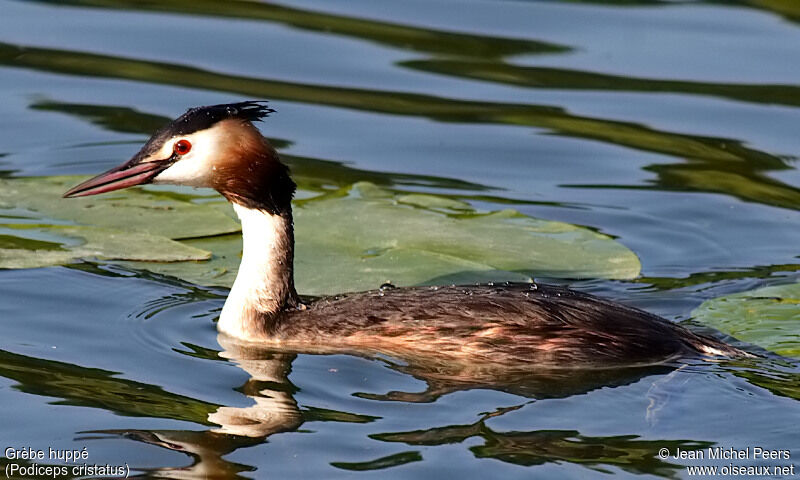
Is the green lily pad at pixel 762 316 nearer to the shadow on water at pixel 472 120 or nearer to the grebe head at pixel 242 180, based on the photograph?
the grebe head at pixel 242 180

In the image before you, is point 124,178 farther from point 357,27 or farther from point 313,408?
point 357,27

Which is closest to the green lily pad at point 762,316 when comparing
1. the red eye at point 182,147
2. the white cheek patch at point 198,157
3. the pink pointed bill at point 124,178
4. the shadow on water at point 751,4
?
the white cheek patch at point 198,157

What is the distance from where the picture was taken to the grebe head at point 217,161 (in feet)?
26.6

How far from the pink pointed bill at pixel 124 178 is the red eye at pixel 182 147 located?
0.32ft

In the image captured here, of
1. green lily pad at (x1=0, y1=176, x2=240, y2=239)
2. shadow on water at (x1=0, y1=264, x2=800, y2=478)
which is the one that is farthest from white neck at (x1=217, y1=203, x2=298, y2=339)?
green lily pad at (x1=0, y1=176, x2=240, y2=239)

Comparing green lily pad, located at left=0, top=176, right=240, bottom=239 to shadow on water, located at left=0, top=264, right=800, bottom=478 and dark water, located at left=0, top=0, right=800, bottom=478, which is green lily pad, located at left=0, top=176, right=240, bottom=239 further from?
shadow on water, located at left=0, top=264, right=800, bottom=478

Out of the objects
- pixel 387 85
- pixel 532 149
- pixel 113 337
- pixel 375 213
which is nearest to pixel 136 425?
pixel 113 337

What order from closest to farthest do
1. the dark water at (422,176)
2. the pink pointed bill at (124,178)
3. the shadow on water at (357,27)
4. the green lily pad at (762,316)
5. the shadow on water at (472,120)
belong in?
the dark water at (422,176)
the green lily pad at (762,316)
the pink pointed bill at (124,178)
the shadow on water at (472,120)
the shadow on water at (357,27)

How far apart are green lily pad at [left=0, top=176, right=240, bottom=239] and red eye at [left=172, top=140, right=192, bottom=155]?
0.99 metres

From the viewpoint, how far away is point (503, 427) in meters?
6.67

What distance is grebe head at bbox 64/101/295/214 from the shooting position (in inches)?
320

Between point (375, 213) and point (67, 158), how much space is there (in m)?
2.98

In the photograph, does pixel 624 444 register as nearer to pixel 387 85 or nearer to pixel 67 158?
pixel 67 158

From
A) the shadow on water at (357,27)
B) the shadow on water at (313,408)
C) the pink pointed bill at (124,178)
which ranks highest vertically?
the shadow on water at (357,27)
